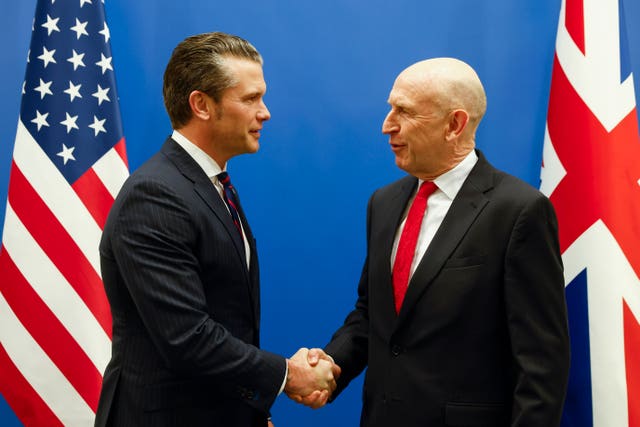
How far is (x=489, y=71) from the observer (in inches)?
113

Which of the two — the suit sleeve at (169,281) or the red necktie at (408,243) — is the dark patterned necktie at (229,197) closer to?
the suit sleeve at (169,281)

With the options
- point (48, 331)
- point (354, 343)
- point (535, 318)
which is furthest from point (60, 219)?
point (535, 318)

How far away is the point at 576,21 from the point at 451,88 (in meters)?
0.88

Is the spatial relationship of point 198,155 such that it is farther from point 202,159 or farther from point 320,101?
point 320,101

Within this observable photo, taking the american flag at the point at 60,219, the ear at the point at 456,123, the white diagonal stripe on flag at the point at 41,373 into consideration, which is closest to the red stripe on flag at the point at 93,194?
the american flag at the point at 60,219

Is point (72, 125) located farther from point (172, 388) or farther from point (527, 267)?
point (527, 267)

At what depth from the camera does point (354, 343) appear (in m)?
2.13

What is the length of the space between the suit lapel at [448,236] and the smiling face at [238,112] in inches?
24.1

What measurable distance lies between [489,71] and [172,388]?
192 centimetres

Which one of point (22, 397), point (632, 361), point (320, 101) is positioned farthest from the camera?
point (320, 101)

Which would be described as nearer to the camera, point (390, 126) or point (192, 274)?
point (192, 274)

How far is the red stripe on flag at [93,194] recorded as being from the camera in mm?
2561

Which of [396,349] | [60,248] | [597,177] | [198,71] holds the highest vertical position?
[198,71]

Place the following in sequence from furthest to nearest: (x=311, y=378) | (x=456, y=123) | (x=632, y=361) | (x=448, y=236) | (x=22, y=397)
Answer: (x=22, y=397)
(x=632, y=361)
(x=311, y=378)
(x=456, y=123)
(x=448, y=236)
